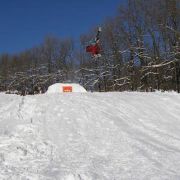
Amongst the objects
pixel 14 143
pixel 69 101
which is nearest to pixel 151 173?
pixel 14 143

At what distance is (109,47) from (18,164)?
127 feet

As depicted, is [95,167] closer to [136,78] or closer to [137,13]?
[136,78]

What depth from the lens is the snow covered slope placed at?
26.9 ft

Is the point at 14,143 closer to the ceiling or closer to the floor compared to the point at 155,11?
closer to the floor

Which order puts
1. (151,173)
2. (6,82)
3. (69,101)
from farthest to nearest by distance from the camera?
(6,82) < (69,101) < (151,173)

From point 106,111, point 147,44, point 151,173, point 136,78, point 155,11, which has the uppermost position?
point 155,11

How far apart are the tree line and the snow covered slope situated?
12.1 m

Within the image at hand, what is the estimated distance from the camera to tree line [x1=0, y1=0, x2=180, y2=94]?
119 ft

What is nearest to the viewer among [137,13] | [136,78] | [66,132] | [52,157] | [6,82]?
[52,157]

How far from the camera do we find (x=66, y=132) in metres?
11.4

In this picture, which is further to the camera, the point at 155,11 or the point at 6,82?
the point at 6,82

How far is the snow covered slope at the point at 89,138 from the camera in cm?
820

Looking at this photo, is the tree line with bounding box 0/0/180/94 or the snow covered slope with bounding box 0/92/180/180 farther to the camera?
the tree line with bounding box 0/0/180/94

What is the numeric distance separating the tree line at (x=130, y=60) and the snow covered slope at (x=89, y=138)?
1208cm
